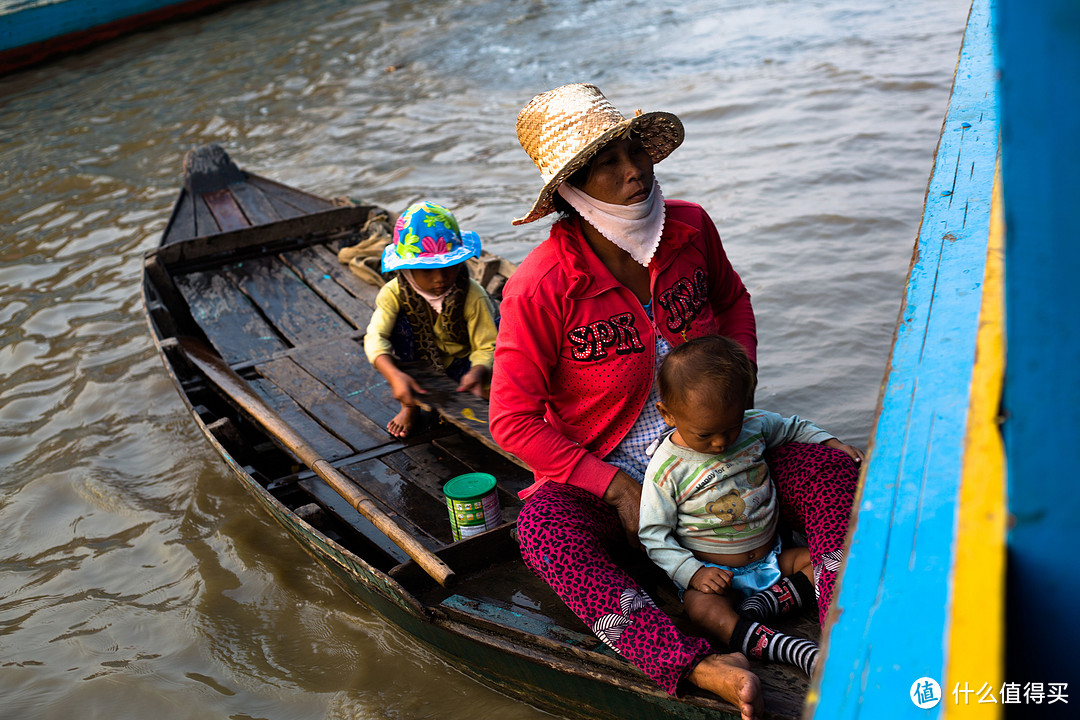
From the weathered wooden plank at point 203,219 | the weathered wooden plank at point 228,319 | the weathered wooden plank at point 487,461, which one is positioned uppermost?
the weathered wooden plank at point 203,219

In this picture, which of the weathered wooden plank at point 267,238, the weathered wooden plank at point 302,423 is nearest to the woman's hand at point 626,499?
the weathered wooden plank at point 302,423

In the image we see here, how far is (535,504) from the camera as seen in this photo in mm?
2438

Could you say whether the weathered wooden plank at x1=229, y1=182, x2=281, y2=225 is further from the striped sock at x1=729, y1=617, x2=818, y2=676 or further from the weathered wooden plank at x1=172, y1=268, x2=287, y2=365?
the striped sock at x1=729, y1=617, x2=818, y2=676

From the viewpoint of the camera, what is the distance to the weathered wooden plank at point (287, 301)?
16.0ft

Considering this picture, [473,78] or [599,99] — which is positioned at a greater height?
[599,99]

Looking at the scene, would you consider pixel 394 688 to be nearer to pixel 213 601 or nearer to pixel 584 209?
pixel 213 601

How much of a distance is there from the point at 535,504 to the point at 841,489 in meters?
0.84

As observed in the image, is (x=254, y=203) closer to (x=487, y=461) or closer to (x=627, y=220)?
(x=487, y=461)

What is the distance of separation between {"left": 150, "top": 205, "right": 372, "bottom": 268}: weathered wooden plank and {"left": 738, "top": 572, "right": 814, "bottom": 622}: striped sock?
442 cm

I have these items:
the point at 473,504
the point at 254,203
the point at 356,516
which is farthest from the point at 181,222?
the point at 473,504

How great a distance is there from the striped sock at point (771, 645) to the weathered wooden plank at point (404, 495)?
4.13 feet

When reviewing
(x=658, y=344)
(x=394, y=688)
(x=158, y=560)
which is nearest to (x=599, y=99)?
(x=658, y=344)

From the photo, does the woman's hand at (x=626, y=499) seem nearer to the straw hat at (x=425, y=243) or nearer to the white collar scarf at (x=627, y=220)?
the white collar scarf at (x=627, y=220)

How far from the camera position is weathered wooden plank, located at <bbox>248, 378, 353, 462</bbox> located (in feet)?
12.2
